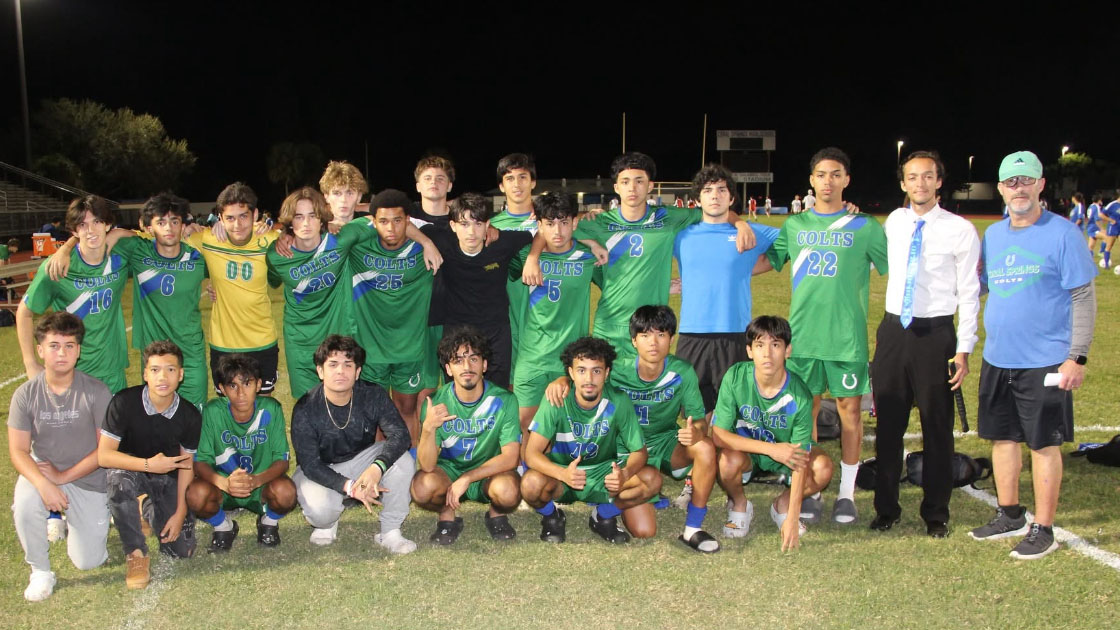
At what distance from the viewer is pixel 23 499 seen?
4.43m

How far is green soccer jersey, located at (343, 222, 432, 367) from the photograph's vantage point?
587cm

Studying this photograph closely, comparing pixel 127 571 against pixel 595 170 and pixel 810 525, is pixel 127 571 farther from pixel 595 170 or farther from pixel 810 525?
pixel 595 170

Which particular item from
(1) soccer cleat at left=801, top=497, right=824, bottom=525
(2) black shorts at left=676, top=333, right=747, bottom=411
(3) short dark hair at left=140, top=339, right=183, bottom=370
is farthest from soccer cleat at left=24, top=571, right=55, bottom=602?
(1) soccer cleat at left=801, top=497, right=824, bottom=525

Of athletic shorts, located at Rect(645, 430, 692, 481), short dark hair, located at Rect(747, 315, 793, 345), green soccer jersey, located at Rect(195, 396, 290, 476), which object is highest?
short dark hair, located at Rect(747, 315, 793, 345)

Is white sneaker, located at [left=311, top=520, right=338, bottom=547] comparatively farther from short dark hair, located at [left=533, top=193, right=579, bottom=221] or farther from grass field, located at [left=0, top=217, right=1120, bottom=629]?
short dark hair, located at [left=533, top=193, right=579, bottom=221]

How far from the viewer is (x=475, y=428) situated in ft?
16.8

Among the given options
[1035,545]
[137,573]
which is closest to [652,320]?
[1035,545]

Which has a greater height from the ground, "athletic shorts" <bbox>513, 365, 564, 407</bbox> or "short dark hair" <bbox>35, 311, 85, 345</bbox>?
"short dark hair" <bbox>35, 311, 85, 345</bbox>

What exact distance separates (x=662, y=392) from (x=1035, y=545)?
223cm

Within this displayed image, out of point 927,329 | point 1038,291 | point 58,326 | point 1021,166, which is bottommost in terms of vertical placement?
point 927,329

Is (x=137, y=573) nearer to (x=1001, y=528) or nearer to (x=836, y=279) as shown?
(x=836, y=279)

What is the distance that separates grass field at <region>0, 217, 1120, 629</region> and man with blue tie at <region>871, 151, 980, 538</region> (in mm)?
386

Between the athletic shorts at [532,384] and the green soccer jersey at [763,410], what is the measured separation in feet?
3.84

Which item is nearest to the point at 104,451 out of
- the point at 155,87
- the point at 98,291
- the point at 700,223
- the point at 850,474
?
the point at 98,291
